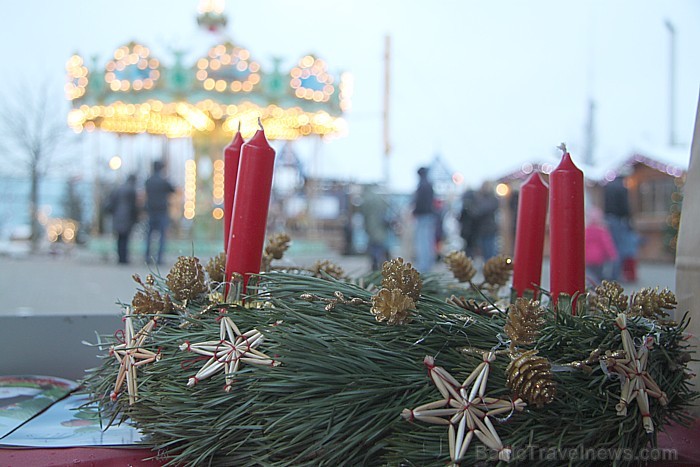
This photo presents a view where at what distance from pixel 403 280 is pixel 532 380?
239 millimetres

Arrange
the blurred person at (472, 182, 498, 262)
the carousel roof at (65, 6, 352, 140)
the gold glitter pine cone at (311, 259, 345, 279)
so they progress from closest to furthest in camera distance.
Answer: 1. the gold glitter pine cone at (311, 259, 345, 279)
2. the blurred person at (472, 182, 498, 262)
3. the carousel roof at (65, 6, 352, 140)

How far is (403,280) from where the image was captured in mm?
963

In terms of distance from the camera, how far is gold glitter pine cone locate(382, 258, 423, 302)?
96 centimetres

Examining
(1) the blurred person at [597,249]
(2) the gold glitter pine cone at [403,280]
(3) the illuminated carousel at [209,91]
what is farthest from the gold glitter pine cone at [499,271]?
(3) the illuminated carousel at [209,91]

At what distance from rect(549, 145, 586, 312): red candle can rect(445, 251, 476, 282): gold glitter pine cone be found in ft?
1.18

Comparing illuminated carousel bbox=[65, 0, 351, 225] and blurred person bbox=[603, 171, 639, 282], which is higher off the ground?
illuminated carousel bbox=[65, 0, 351, 225]

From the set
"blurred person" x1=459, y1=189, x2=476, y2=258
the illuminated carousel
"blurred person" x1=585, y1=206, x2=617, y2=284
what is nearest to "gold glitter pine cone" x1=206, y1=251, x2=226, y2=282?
"blurred person" x1=585, y1=206, x2=617, y2=284

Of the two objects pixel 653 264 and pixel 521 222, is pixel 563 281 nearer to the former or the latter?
pixel 521 222

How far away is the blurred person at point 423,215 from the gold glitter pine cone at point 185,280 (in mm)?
6822

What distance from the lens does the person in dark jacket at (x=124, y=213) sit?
31.7 feet

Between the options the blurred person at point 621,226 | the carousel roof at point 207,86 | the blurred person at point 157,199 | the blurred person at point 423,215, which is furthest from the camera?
the carousel roof at point 207,86

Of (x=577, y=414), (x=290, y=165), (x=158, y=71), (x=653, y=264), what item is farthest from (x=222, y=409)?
(x=290, y=165)

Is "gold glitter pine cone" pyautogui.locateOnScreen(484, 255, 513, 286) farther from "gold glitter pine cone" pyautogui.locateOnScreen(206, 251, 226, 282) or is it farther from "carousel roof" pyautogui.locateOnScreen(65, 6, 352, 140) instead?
"carousel roof" pyautogui.locateOnScreen(65, 6, 352, 140)

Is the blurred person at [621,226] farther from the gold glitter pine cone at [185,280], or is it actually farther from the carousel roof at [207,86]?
the gold glitter pine cone at [185,280]
